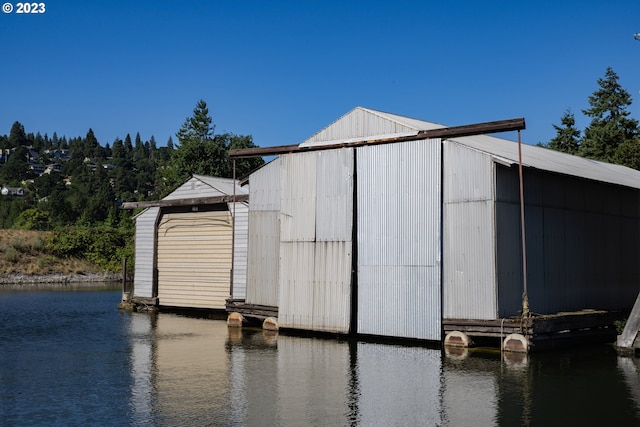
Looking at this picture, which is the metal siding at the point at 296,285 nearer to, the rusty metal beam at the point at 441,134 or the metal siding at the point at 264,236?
the metal siding at the point at 264,236

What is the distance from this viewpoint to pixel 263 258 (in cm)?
2445

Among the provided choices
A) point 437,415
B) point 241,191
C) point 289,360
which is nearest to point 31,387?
point 289,360

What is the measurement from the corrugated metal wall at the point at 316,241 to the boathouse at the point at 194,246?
455 cm

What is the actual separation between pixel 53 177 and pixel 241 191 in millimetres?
135888

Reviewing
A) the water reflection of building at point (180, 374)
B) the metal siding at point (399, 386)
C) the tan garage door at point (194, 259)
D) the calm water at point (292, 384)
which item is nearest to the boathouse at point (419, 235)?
the calm water at point (292, 384)

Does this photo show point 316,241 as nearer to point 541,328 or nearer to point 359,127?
point 359,127

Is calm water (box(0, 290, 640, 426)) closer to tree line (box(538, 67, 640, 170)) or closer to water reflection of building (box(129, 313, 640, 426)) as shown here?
water reflection of building (box(129, 313, 640, 426))

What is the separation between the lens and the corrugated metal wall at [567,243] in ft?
63.0

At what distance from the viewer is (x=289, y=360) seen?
17234mm

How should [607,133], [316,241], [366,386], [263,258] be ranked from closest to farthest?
[366,386] < [316,241] < [263,258] < [607,133]

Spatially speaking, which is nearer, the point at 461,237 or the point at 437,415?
the point at 437,415

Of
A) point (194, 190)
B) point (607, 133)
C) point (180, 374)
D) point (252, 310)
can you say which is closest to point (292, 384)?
point (180, 374)

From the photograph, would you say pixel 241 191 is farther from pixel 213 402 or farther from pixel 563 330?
pixel 213 402

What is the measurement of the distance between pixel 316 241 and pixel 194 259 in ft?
32.8
